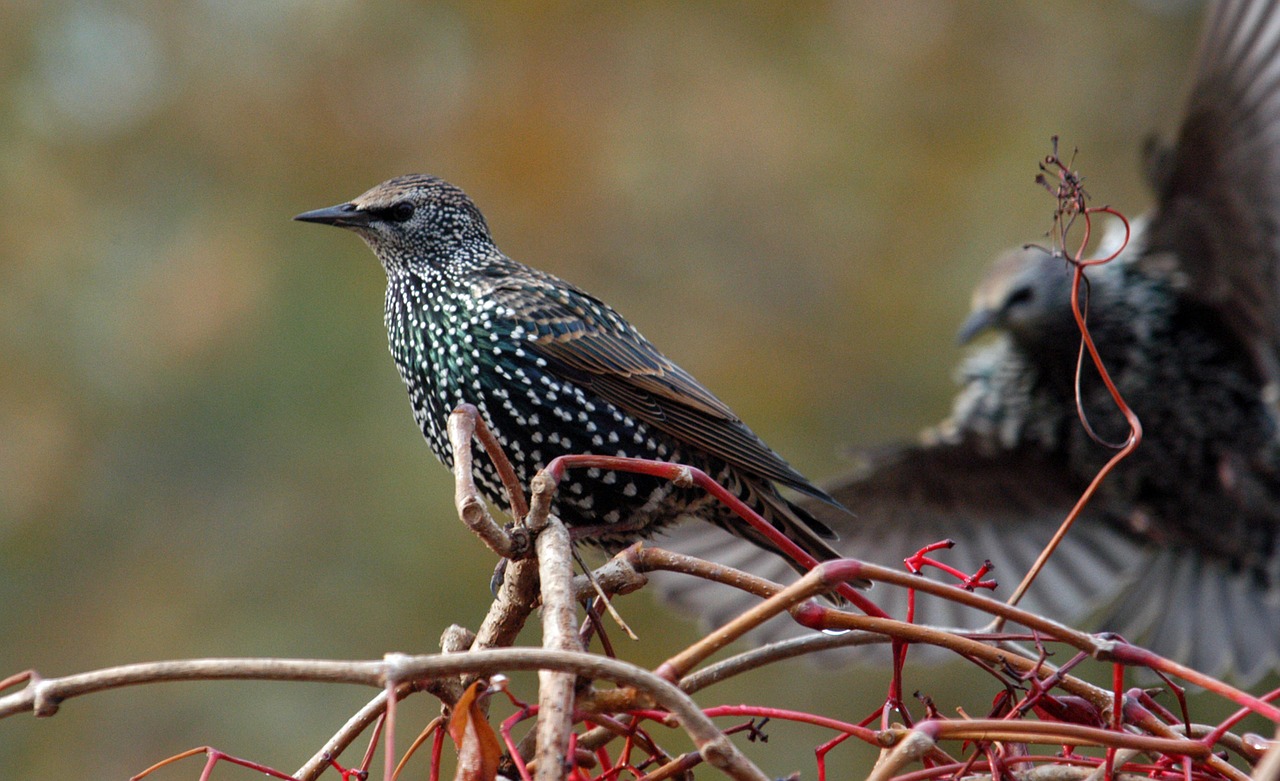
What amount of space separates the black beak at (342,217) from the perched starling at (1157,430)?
2.01m

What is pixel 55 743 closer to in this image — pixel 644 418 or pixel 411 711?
pixel 411 711

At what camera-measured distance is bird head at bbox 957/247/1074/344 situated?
4.99 metres

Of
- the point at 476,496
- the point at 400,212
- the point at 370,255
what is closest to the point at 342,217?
the point at 400,212

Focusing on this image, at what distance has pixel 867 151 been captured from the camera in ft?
23.8

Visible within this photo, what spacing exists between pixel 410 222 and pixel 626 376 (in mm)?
614

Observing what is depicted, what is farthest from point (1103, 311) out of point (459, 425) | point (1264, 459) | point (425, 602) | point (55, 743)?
point (55, 743)

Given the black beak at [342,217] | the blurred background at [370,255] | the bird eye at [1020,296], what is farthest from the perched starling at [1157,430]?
the black beak at [342,217]

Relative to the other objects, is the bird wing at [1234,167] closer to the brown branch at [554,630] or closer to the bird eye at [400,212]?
the bird eye at [400,212]

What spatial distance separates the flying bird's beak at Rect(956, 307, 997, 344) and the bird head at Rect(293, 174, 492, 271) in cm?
210

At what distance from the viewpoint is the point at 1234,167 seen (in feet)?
14.6

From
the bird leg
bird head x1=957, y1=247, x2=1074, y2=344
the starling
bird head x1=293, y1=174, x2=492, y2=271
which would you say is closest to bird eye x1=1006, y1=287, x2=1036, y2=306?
bird head x1=957, y1=247, x2=1074, y2=344

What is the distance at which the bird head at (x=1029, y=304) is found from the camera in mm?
4992

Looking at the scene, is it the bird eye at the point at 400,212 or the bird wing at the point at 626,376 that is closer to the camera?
the bird wing at the point at 626,376

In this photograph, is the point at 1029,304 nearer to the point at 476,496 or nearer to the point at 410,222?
the point at 410,222
